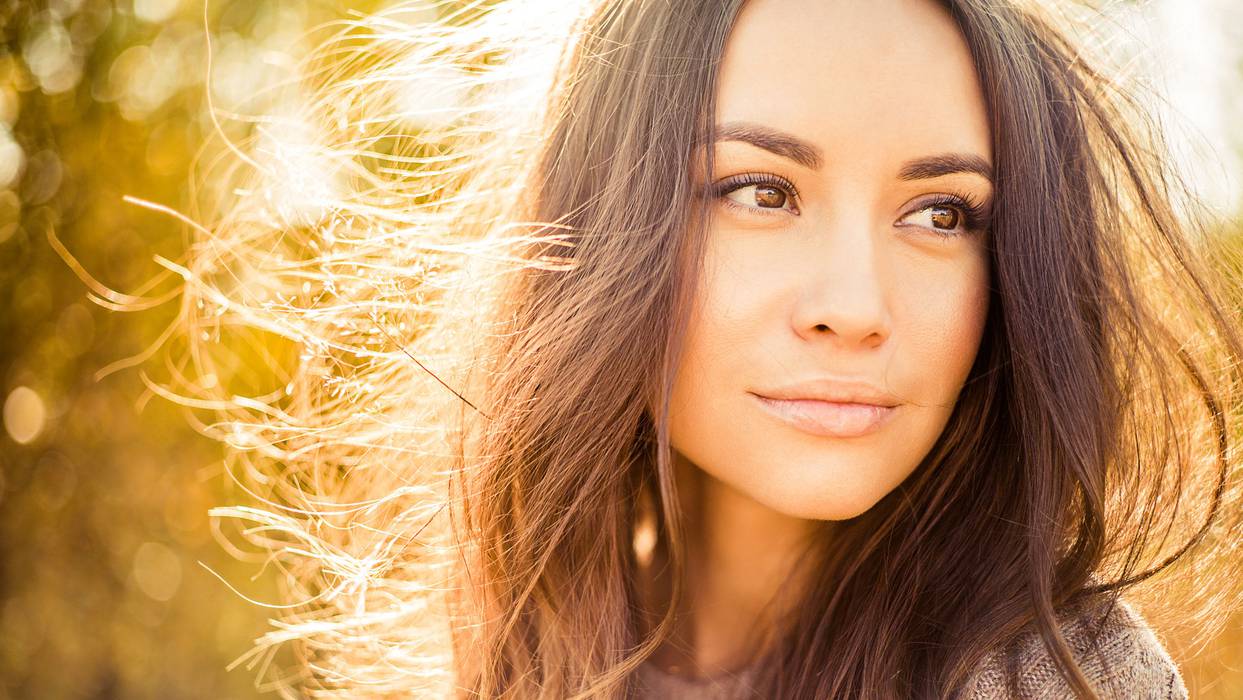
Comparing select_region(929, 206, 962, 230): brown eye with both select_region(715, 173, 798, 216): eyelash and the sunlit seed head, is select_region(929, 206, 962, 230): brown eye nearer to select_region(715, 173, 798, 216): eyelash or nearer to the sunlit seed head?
select_region(715, 173, 798, 216): eyelash

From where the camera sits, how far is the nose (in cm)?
131

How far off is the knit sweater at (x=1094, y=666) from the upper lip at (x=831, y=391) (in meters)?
0.39

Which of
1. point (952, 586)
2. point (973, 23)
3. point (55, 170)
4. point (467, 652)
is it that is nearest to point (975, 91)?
point (973, 23)

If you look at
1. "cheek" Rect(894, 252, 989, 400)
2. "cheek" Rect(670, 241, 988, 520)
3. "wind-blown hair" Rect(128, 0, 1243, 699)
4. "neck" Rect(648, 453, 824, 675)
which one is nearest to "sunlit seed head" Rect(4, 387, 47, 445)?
"wind-blown hair" Rect(128, 0, 1243, 699)

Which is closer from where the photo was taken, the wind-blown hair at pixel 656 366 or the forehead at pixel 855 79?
the forehead at pixel 855 79

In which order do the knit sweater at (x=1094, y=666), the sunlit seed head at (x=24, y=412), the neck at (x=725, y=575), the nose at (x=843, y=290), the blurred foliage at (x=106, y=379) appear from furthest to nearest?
1. the sunlit seed head at (x=24, y=412)
2. the blurred foliage at (x=106, y=379)
3. the neck at (x=725, y=575)
4. the knit sweater at (x=1094, y=666)
5. the nose at (x=843, y=290)

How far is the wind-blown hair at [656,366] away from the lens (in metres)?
1.47

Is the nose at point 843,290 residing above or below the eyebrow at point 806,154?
below

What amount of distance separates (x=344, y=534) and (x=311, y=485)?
0.13 m

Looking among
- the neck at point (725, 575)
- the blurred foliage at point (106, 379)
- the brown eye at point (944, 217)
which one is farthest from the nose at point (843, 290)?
the blurred foliage at point (106, 379)

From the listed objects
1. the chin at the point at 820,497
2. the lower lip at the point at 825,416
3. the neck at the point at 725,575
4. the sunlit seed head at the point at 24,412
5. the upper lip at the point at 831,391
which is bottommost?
the sunlit seed head at the point at 24,412

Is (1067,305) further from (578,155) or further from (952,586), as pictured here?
(578,155)

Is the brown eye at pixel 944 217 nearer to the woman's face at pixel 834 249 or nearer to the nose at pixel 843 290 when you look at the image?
the woman's face at pixel 834 249

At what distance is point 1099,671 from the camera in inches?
56.2
